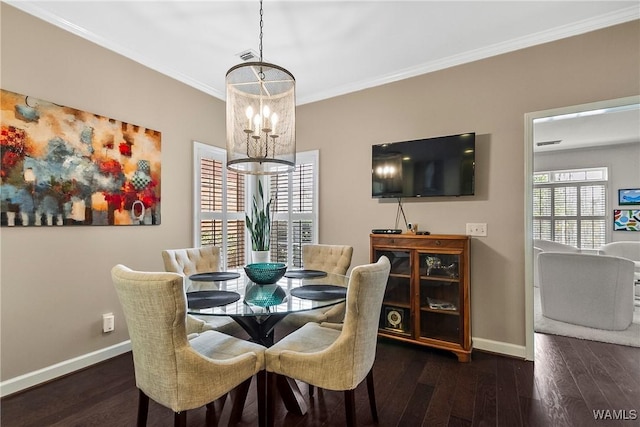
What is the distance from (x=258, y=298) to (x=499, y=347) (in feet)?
7.59

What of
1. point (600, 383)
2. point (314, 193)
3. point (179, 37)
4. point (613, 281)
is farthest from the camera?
point (314, 193)

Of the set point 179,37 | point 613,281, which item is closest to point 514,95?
point 613,281

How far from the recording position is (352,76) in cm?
340

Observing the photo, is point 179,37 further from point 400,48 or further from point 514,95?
point 514,95

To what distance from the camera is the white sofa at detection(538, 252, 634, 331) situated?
3.20 metres

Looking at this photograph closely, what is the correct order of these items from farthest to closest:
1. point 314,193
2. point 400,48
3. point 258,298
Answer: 1. point 314,193
2. point 400,48
3. point 258,298

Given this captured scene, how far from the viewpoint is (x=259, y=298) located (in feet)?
6.41

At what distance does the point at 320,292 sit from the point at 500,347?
195 centimetres

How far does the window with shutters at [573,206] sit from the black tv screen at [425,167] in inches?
190

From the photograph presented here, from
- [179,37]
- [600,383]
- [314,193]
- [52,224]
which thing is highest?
[179,37]

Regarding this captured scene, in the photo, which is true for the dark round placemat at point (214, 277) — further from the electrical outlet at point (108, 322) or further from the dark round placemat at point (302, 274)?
the electrical outlet at point (108, 322)

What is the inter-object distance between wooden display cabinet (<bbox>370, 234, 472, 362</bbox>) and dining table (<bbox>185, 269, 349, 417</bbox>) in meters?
0.88

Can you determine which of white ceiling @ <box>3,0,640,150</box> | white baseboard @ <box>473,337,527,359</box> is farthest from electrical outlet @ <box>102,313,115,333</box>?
white baseboard @ <box>473,337,527,359</box>

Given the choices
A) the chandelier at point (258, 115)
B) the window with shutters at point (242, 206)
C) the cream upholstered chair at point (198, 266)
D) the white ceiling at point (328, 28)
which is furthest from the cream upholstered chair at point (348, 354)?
the window with shutters at point (242, 206)
